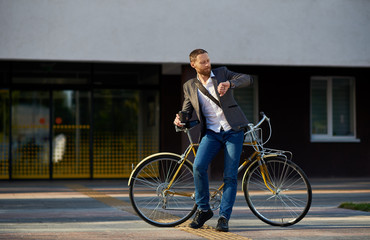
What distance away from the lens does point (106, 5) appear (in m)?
13.6

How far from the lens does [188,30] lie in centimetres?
1387

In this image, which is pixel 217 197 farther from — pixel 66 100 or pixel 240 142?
pixel 66 100

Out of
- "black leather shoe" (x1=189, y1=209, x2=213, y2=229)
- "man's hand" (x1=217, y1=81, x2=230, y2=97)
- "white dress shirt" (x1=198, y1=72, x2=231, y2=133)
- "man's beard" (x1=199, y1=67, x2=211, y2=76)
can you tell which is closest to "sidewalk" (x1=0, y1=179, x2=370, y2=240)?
"black leather shoe" (x1=189, y1=209, x2=213, y2=229)

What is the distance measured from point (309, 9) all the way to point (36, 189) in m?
7.01

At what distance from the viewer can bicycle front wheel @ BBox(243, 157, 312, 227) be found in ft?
21.1

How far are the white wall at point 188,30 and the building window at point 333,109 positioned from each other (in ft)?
6.77

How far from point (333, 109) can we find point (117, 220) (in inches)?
406

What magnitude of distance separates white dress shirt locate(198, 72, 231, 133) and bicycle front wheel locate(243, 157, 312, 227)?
0.56 m

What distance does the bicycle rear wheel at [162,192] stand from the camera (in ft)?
21.2

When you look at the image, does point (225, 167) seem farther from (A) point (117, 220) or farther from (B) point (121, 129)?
(B) point (121, 129)

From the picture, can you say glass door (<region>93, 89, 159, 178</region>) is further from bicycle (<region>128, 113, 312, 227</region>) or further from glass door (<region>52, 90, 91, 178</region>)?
bicycle (<region>128, 113, 312, 227</region>)

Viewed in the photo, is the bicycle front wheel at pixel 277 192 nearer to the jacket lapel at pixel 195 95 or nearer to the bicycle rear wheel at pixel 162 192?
the bicycle rear wheel at pixel 162 192

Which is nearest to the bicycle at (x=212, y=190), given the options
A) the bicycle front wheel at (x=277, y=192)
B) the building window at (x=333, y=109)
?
the bicycle front wheel at (x=277, y=192)

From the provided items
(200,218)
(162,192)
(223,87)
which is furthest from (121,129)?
(223,87)
